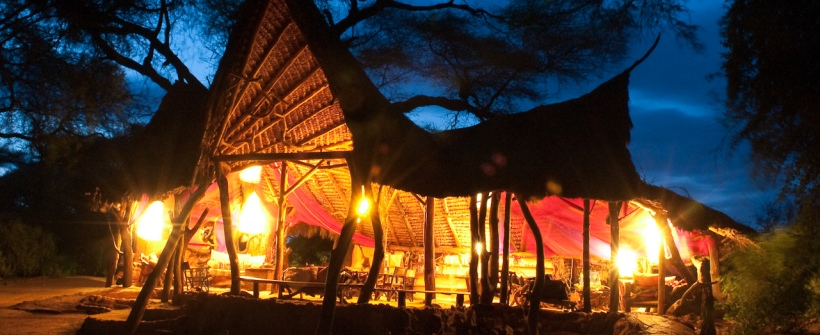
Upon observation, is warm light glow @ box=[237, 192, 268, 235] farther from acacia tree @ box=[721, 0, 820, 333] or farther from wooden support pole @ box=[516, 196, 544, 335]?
acacia tree @ box=[721, 0, 820, 333]

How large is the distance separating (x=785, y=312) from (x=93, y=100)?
1222cm

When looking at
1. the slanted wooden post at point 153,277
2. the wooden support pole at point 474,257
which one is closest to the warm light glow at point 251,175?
the slanted wooden post at point 153,277

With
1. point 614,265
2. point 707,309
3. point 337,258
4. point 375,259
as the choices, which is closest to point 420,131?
point 375,259

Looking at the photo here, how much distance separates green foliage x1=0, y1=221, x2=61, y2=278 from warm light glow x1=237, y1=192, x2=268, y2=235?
6282mm

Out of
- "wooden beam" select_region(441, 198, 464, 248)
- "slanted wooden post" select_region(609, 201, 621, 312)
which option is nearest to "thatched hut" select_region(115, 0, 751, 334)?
"slanted wooden post" select_region(609, 201, 621, 312)

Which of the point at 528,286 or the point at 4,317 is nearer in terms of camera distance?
the point at 4,317

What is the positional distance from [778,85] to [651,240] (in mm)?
3984

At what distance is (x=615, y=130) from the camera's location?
6.88 meters

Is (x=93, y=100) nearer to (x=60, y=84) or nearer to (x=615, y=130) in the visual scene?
(x=60, y=84)

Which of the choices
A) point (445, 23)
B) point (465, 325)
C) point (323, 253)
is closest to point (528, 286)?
point (465, 325)

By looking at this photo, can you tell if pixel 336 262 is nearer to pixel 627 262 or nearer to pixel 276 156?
pixel 276 156

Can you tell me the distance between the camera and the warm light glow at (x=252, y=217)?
13.2 meters

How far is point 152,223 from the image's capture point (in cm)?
1392

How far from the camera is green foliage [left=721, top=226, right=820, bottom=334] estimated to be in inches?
287
